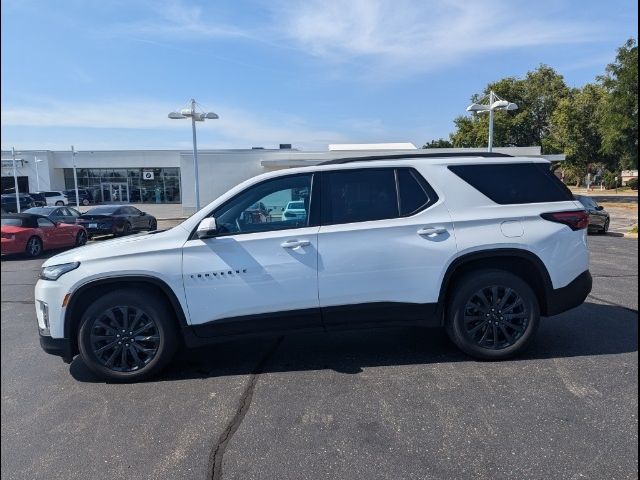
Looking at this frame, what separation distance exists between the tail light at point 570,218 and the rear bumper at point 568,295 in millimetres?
470

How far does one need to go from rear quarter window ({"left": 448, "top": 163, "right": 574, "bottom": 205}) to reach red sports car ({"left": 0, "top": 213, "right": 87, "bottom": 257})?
11.0 meters

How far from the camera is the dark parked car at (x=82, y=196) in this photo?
40.8 metres

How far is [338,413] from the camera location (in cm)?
318

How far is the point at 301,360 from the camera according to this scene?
13.6 feet

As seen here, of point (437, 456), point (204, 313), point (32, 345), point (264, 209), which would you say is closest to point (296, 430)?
point (437, 456)

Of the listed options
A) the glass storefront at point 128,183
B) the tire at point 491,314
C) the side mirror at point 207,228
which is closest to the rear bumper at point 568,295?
the tire at point 491,314

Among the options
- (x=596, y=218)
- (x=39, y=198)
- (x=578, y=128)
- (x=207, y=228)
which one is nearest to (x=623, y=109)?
(x=596, y=218)

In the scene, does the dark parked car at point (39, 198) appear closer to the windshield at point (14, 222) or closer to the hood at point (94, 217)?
the hood at point (94, 217)

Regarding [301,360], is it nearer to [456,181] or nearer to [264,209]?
[264,209]

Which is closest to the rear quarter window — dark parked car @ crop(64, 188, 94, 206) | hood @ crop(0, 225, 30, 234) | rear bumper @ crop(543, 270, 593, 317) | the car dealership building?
rear bumper @ crop(543, 270, 593, 317)

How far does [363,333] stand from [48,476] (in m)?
3.11

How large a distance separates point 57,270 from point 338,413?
8.59ft

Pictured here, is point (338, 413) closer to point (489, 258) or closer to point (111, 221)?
point (489, 258)

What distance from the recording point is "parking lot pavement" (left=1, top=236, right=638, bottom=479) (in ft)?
8.57
